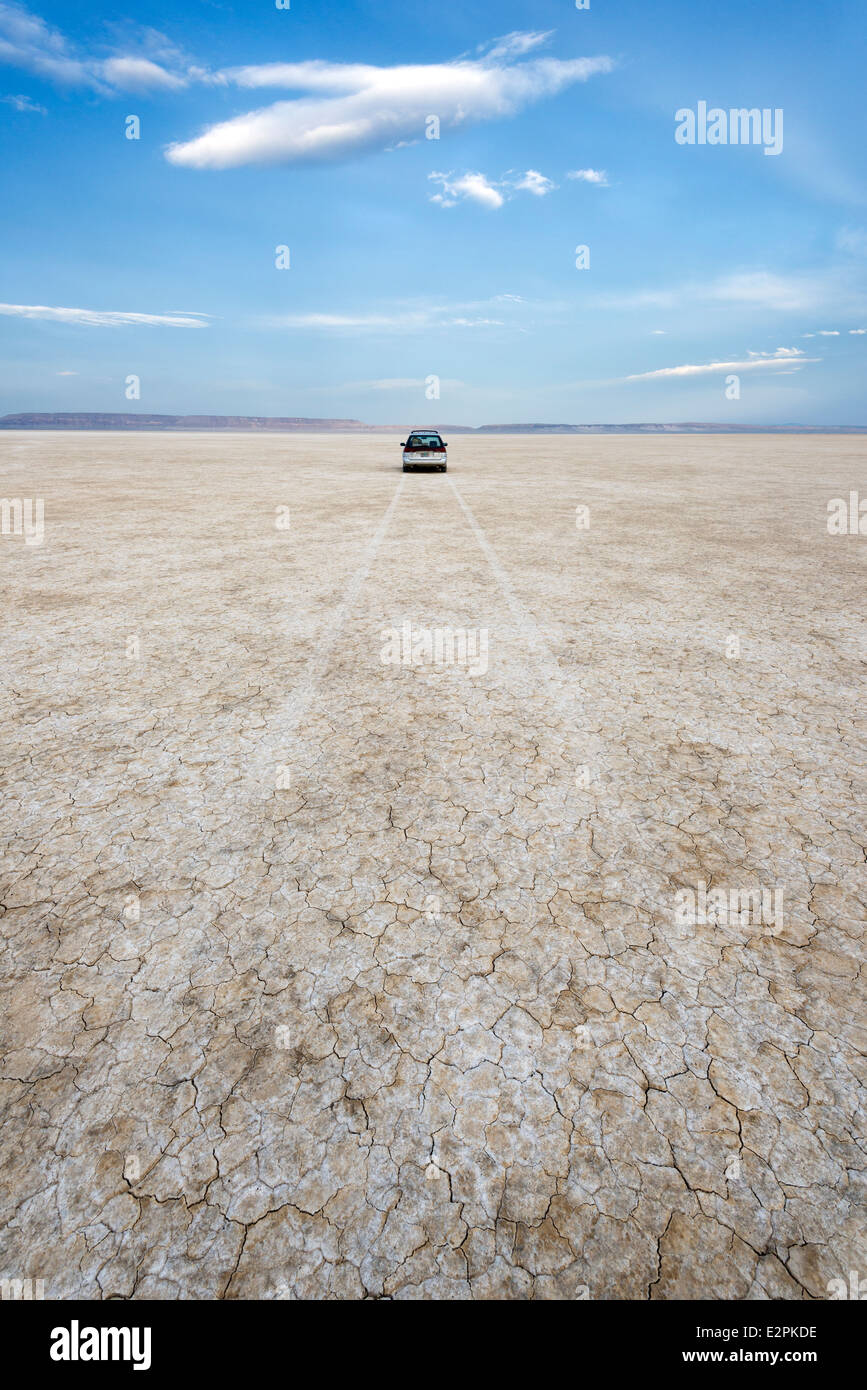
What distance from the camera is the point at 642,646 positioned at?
21.3 feet

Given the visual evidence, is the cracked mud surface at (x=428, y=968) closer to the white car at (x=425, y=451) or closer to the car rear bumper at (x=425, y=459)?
the white car at (x=425, y=451)

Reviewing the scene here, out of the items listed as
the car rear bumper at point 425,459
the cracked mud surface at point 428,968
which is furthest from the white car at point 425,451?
the cracked mud surface at point 428,968

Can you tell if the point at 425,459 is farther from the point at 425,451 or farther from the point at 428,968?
the point at 428,968

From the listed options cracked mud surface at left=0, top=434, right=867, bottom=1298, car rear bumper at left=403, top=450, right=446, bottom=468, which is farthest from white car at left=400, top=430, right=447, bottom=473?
cracked mud surface at left=0, top=434, right=867, bottom=1298

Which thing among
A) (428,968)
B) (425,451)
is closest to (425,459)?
(425,451)

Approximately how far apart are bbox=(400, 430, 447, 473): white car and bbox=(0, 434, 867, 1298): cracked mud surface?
18.3 m

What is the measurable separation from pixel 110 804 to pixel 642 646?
17.1ft

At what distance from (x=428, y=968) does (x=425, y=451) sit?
74.8ft

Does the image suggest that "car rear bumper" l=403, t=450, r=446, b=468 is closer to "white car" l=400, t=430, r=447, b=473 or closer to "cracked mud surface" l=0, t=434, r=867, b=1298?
"white car" l=400, t=430, r=447, b=473

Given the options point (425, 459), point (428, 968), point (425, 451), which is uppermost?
point (425, 451)

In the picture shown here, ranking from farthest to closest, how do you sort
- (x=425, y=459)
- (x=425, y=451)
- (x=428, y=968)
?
(x=425, y=459), (x=425, y=451), (x=428, y=968)

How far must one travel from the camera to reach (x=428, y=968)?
276cm

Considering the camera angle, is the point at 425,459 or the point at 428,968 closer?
the point at 428,968
